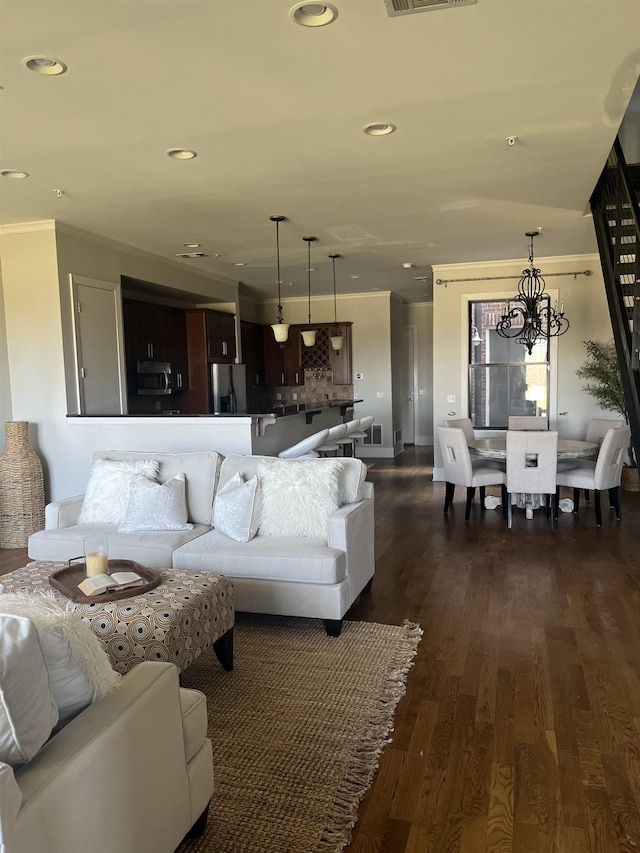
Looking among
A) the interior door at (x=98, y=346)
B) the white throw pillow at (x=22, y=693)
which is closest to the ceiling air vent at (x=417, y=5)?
the white throw pillow at (x=22, y=693)

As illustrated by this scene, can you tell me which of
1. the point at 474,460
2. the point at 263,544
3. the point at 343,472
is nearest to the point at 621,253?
the point at 474,460

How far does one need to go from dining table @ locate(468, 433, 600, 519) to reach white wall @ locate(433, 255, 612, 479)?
63.0 inches

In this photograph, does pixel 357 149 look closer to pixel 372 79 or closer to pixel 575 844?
pixel 372 79

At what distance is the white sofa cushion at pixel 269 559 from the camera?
3.40 m

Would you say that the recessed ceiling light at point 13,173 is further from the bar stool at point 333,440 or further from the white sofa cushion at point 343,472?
the bar stool at point 333,440

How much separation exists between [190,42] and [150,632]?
2.45 metres

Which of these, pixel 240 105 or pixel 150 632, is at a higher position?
pixel 240 105

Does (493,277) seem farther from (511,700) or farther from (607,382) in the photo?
(511,700)

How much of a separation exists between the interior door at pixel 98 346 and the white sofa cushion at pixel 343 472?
7.82 feet

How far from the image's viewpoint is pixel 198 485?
14.0 feet

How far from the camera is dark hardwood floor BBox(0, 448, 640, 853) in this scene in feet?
6.66

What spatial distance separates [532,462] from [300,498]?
284cm

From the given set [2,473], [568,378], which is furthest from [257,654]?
[568,378]

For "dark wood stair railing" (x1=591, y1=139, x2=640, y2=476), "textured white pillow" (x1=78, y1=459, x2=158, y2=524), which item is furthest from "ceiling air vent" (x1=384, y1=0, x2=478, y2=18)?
"textured white pillow" (x1=78, y1=459, x2=158, y2=524)
